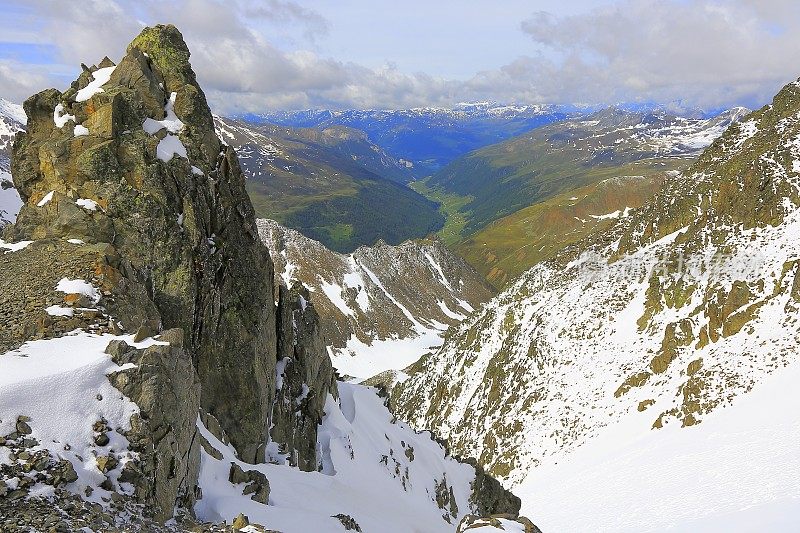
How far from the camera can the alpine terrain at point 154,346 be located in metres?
12.5

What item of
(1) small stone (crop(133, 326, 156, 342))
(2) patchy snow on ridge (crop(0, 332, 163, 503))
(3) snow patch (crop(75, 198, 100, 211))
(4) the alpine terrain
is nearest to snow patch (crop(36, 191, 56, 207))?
(4) the alpine terrain

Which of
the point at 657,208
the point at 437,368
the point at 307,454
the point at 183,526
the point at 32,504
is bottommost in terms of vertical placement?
the point at 437,368

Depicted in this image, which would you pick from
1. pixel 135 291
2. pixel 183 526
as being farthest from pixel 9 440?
pixel 135 291

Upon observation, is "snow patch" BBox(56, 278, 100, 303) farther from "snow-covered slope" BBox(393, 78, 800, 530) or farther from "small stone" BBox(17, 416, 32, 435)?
"snow-covered slope" BBox(393, 78, 800, 530)

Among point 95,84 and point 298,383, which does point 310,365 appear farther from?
point 95,84

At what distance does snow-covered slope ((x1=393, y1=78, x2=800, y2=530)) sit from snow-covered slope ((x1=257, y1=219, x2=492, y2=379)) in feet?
240

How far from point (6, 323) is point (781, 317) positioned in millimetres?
49467

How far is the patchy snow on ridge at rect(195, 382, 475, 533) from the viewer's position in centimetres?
1808

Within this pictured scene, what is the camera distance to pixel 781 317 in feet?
130

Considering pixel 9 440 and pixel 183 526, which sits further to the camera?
pixel 183 526

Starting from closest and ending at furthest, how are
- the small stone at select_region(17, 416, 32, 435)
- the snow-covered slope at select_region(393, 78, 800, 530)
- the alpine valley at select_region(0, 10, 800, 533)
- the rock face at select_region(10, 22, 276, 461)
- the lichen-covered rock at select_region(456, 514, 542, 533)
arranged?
the small stone at select_region(17, 416, 32, 435)
the alpine valley at select_region(0, 10, 800, 533)
the lichen-covered rock at select_region(456, 514, 542, 533)
the rock face at select_region(10, 22, 276, 461)
the snow-covered slope at select_region(393, 78, 800, 530)

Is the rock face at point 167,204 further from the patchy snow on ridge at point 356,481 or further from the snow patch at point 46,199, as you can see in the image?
the patchy snow on ridge at point 356,481

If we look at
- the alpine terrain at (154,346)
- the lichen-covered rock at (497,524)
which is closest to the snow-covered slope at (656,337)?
the lichen-covered rock at (497,524)

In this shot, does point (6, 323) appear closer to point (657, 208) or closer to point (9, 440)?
point (9, 440)
